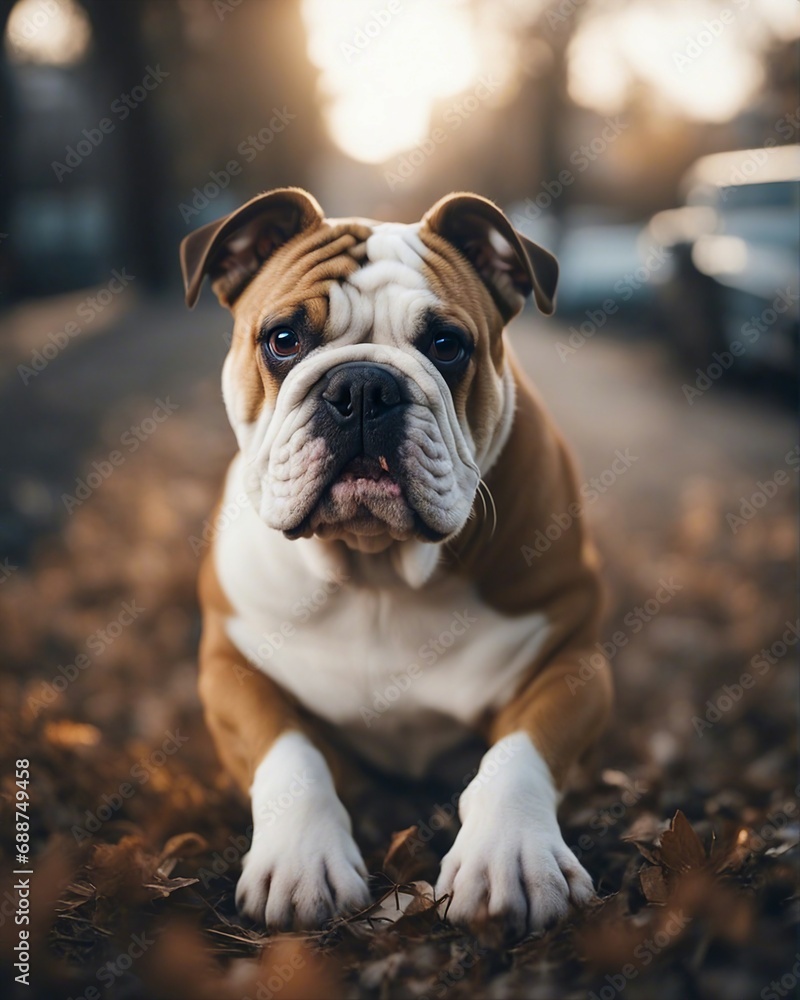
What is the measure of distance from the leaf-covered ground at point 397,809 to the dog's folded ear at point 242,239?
50.1 inches

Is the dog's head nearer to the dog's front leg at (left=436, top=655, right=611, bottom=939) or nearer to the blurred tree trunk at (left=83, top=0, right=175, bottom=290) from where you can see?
the dog's front leg at (left=436, top=655, right=611, bottom=939)

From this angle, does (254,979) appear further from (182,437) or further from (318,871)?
(182,437)

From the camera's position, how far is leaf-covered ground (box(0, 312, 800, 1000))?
145 centimetres

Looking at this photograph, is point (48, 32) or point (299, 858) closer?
point (299, 858)

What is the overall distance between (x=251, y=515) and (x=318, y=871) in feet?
2.75

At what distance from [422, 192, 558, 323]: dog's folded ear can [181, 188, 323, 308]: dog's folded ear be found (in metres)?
0.30

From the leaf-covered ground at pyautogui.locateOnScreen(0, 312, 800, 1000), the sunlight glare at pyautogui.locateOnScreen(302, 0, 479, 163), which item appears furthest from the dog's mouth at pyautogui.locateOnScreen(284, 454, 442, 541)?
the sunlight glare at pyautogui.locateOnScreen(302, 0, 479, 163)

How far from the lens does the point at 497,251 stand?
6.52 feet

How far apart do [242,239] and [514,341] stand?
4.24m

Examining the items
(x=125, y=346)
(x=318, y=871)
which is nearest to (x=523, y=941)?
(x=318, y=871)

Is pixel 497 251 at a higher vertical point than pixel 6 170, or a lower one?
higher

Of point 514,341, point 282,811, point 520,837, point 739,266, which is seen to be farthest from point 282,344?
point 739,266

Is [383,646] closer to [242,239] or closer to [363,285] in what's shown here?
[363,285]

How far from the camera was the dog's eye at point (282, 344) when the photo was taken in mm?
1793
